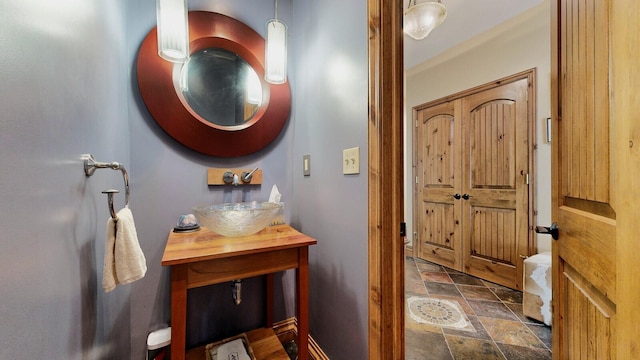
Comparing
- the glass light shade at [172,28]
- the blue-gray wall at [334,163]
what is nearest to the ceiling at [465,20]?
the blue-gray wall at [334,163]

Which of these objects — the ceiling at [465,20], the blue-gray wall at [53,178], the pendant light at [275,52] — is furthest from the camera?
the ceiling at [465,20]

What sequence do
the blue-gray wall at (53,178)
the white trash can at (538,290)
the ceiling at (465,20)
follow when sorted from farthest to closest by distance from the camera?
the ceiling at (465,20)
the white trash can at (538,290)
the blue-gray wall at (53,178)

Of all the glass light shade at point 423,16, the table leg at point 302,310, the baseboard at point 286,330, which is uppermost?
the glass light shade at point 423,16

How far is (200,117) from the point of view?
122 cm

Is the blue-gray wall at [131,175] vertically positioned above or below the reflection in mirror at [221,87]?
below

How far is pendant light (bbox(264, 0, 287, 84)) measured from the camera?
1.21 metres

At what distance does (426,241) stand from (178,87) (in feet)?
9.93

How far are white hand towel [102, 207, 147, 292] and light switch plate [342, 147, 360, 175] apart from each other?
794 mm

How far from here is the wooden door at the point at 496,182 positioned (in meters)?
2.14

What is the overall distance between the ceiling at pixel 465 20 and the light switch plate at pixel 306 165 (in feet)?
5.96

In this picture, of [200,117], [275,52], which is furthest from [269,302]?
[275,52]

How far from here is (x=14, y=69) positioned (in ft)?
1.28

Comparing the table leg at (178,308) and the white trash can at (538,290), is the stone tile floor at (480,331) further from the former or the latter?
the table leg at (178,308)

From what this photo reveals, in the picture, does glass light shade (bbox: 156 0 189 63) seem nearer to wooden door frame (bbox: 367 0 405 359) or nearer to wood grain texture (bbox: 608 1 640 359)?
wooden door frame (bbox: 367 0 405 359)
